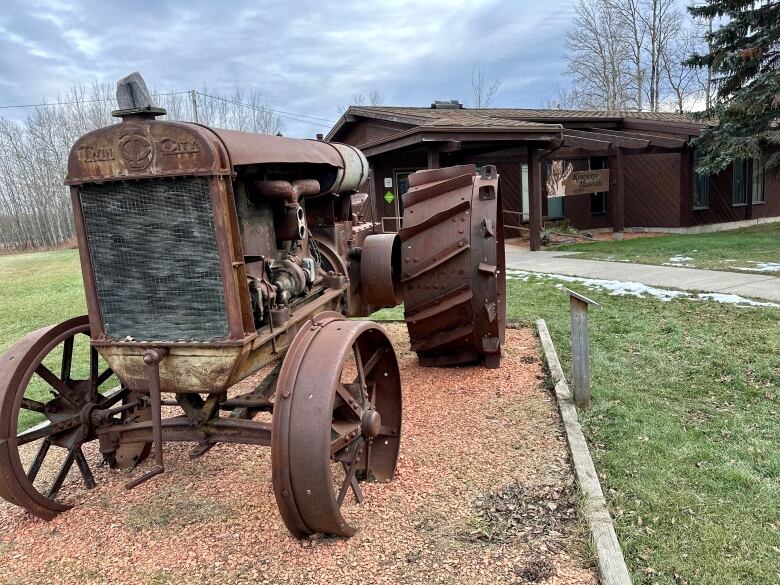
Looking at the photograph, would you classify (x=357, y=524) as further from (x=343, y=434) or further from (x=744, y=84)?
(x=744, y=84)

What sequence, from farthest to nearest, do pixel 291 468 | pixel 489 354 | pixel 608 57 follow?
pixel 608 57 < pixel 489 354 < pixel 291 468

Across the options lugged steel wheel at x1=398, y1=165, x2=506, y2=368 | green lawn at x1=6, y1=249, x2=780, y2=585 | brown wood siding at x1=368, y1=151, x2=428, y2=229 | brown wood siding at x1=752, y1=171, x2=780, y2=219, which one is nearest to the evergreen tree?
brown wood siding at x1=752, y1=171, x2=780, y2=219

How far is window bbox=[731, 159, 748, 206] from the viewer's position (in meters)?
16.3

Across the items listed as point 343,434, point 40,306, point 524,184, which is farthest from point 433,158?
point 343,434

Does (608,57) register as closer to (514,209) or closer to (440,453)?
(514,209)

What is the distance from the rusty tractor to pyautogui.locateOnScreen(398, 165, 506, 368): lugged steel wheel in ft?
2.51

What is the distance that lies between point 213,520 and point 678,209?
15.3 metres

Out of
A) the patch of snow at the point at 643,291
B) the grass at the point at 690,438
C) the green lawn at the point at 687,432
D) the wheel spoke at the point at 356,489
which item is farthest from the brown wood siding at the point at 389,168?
the wheel spoke at the point at 356,489

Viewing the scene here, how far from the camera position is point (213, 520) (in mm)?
2732

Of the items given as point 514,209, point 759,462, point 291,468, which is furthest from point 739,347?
point 514,209

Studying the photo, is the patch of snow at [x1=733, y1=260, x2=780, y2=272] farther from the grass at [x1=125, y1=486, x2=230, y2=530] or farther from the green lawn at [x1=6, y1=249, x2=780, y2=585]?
the grass at [x1=125, y1=486, x2=230, y2=530]

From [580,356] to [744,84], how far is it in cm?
1275

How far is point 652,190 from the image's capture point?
609 inches

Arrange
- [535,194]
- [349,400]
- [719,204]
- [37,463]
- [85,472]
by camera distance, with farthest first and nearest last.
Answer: [719,204]
[535,194]
[85,472]
[37,463]
[349,400]
